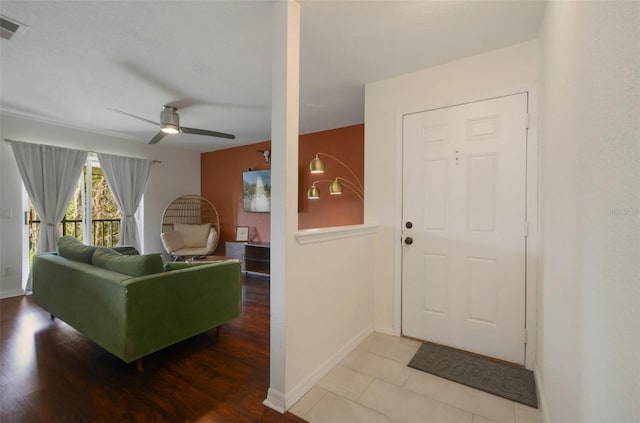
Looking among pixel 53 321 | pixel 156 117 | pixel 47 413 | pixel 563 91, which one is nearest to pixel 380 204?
pixel 563 91

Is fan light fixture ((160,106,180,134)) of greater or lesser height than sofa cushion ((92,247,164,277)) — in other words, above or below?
above

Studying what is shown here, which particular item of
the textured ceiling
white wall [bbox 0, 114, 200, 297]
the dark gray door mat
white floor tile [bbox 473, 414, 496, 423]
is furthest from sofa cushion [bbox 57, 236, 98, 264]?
white floor tile [bbox 473, 414, 496, 423]

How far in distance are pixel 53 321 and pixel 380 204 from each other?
12.1 ft

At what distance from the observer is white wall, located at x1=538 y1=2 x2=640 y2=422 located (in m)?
0.55

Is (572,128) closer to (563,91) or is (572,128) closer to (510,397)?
(563,91)

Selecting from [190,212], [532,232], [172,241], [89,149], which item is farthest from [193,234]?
[532,232]

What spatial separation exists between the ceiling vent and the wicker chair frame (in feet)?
12.5

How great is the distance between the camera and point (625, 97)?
1.92 ft

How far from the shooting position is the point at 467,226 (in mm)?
2311

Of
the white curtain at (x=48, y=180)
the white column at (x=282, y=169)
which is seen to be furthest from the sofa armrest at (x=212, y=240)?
the white column at (x=282, y=169)

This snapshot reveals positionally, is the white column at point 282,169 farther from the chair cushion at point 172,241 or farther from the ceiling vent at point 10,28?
the chair cushion at point 172,241

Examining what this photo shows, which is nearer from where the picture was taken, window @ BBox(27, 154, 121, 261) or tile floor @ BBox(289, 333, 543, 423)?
tile floor @ BBox(289, 333, 543, 423)

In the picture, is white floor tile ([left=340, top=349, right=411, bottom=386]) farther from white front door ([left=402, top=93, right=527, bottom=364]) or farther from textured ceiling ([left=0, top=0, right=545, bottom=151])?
textured ceiling ([left=0, top=0, right=545, bottom=151])

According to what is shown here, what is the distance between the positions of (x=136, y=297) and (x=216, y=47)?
6.46 ft
